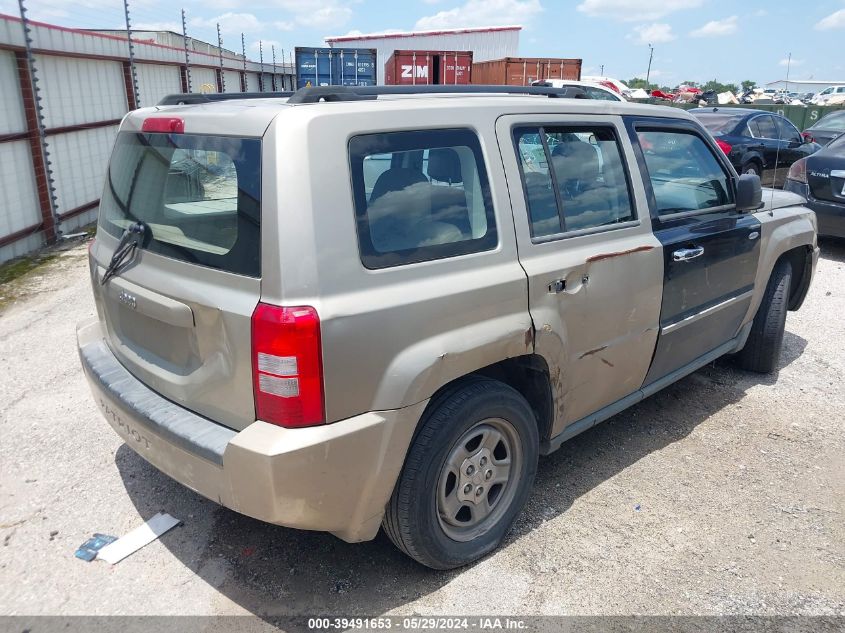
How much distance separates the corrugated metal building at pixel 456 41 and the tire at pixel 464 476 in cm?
2489

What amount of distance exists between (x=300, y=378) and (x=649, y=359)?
7.15 feet

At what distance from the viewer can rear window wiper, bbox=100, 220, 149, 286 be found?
2773 millimetres

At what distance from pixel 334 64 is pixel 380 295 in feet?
64.2

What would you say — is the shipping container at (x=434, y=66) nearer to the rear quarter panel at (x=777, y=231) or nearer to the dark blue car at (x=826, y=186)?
the dark blue car at (x=826, y=186)

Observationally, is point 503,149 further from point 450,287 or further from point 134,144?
point 134,144

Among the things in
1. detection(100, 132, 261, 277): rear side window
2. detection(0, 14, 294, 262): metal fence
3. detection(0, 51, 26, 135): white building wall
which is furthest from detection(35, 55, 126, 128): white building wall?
detection(100, 132, 261, 277): rear side window

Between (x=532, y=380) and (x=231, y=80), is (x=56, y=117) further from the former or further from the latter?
(x=231, y=80)

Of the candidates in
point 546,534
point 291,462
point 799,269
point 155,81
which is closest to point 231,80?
point 155,81

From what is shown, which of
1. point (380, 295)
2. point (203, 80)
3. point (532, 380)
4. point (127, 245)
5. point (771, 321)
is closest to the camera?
point (380, 295)

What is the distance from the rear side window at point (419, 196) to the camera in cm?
233

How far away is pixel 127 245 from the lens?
9.16 feet

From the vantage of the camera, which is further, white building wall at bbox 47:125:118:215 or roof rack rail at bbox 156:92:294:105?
white building wall at bbox 47:125:118:215

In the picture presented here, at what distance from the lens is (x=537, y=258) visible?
2.84m

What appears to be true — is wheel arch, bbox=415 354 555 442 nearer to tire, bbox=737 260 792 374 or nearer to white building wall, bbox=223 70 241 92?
tire, bbox=737 260 792 374
